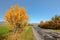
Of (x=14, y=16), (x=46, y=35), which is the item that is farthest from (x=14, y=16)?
(x=46, y=35)

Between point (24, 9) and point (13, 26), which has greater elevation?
point (24, 9)

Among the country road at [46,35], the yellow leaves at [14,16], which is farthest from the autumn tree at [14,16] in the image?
the country road at [46,35]

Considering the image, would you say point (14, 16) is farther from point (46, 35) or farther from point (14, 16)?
point (46, 35)

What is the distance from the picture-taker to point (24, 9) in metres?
32.6

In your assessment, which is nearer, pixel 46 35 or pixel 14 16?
pixel 46 35

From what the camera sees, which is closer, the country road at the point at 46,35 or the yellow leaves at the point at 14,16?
the country road at the point at 46,35

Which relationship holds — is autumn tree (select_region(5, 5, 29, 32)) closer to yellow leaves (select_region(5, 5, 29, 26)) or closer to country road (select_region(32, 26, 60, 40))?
yellow leaves (select_region(5, 5, 29, 26))

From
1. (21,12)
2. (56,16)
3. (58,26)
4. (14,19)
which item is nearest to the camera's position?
(14,19)

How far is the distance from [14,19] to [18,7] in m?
3.24

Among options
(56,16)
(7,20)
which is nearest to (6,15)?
(7,20)

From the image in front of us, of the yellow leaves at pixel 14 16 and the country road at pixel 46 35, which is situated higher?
the yellow leaves at pixel 14 16

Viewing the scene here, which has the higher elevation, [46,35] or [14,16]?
[14,16]

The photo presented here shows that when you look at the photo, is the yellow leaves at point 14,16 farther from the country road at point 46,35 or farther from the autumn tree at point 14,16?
the country road at point 46,35

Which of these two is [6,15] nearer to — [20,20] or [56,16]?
[20,20]
